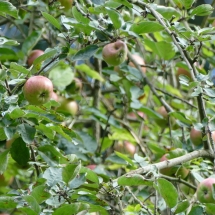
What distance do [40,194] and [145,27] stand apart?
0.48 m

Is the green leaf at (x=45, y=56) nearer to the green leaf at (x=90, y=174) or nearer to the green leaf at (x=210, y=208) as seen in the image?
the green leaf at (x=90, y=174)

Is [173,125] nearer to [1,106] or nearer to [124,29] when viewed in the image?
[124,29]

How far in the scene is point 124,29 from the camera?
1.26m

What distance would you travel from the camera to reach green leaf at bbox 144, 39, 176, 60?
1.67 metres

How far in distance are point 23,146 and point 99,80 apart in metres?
0.84

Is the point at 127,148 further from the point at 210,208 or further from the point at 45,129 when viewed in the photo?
the point at 210,208

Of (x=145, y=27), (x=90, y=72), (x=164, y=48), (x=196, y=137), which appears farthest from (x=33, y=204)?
(x=90, y=72)

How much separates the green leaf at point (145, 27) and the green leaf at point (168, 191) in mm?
388

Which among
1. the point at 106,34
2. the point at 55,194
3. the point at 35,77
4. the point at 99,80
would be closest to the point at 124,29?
the point at 106,34

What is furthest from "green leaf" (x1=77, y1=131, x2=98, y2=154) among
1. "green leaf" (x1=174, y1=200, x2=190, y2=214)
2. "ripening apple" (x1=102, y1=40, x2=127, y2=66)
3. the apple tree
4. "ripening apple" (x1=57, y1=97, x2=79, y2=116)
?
"green leaf" (x1=174, y1=200, x2=190, y2=214)

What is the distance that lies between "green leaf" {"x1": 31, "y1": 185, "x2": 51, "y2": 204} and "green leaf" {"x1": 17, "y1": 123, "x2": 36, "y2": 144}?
0.47 feet

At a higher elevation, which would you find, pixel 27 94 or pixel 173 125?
pixel 27 94

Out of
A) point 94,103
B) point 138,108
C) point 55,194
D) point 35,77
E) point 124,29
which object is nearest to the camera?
point 55,194

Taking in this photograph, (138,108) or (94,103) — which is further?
(94,103)
